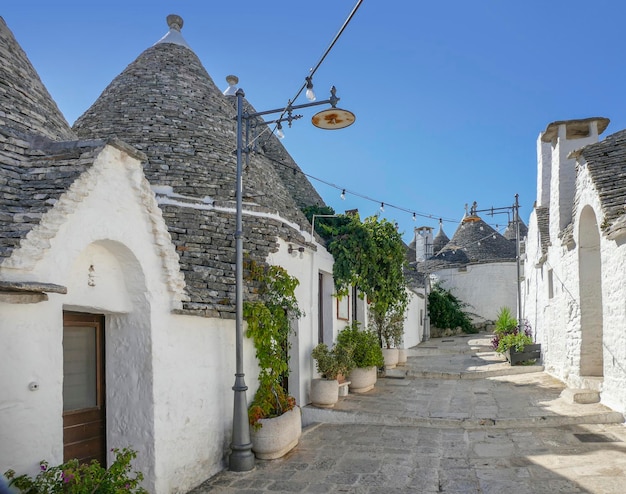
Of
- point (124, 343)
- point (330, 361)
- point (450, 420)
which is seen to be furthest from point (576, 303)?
point (124, 343)

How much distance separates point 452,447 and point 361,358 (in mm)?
3999

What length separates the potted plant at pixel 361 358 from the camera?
10977 mm

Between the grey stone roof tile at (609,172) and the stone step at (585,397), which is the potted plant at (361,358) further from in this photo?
the grey stone roof tile at (609,172)

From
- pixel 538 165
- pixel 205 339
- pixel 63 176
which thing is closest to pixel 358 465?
pixel 205 339

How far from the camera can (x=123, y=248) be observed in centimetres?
549

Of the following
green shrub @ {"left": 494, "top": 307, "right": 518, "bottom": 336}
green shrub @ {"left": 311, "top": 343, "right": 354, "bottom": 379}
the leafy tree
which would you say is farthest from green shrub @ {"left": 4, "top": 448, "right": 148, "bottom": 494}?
green shrub @ {"left": 494, "top": 307, "right": 518, "bottom": 336}

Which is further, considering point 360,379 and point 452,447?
point 360,379

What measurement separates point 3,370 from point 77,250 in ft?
3.85

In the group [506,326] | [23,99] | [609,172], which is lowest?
[506,326]

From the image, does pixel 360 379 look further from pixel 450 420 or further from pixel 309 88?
pixel 309 88

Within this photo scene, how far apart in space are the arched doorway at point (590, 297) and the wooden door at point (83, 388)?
326 inches

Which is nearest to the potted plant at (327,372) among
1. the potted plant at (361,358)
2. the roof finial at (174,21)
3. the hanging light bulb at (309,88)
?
the potted plant at (361,358)

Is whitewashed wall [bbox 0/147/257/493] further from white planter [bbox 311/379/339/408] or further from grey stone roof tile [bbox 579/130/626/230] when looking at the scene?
grey stone roof tile [bbox 579/130/626/230]

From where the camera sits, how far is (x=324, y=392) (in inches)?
371
